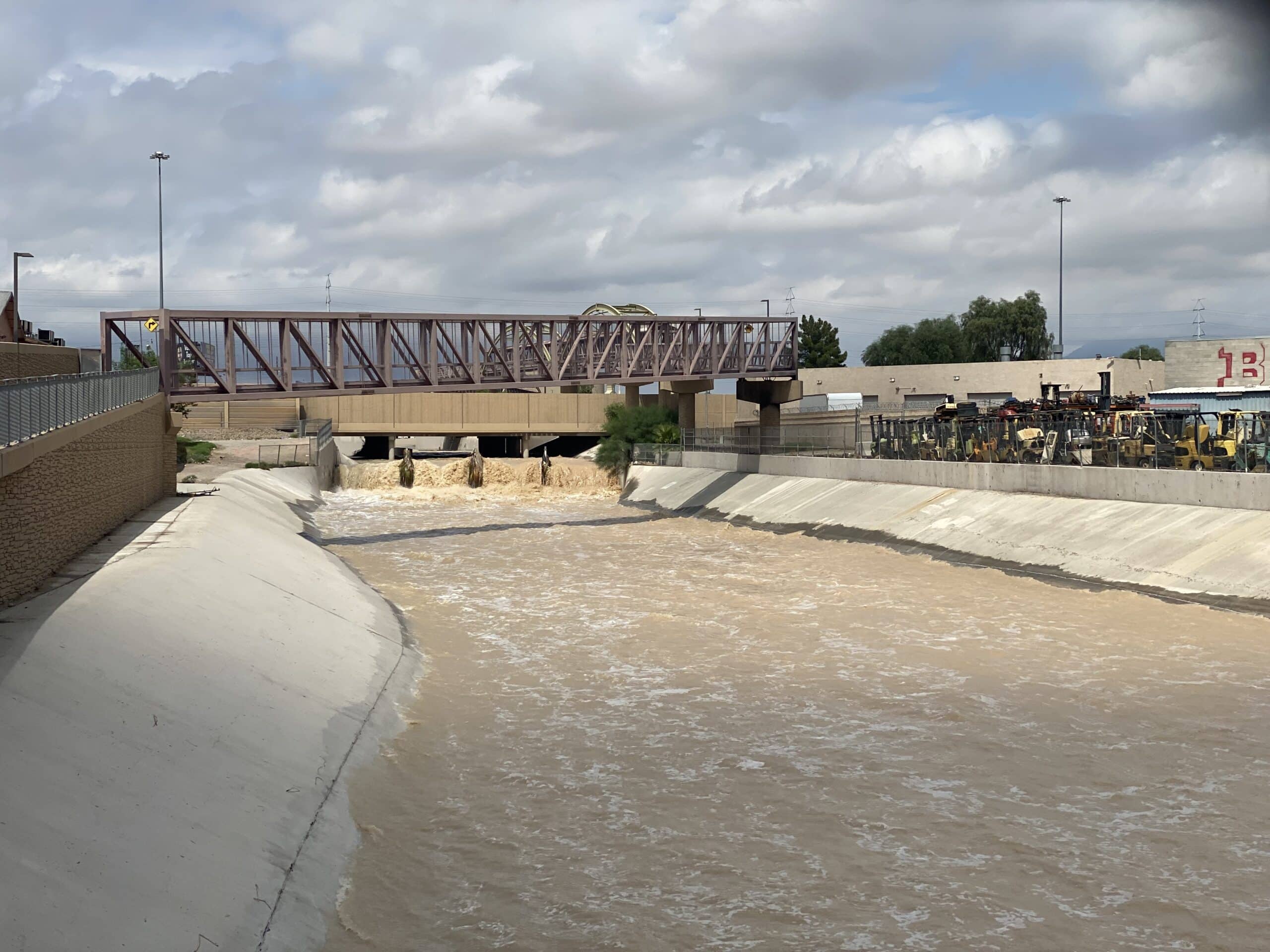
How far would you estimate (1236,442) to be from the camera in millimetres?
37719

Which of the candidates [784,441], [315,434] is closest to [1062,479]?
[784,441]

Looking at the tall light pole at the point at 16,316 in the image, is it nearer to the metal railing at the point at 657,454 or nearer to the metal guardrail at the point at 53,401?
the metal guardrail at the point at 53,401

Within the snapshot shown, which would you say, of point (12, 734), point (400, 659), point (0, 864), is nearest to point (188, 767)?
point (12, 734)

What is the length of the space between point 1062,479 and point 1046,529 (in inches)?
172

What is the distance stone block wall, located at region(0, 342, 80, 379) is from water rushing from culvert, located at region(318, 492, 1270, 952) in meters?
12.1

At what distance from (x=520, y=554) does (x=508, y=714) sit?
28.1 m

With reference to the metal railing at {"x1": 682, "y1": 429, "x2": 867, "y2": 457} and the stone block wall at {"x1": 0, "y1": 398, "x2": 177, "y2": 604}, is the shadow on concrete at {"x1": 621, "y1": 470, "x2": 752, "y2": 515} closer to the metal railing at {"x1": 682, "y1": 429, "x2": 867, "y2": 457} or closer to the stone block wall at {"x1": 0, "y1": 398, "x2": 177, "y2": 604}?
the metal railing at {"x1": 682, "y1": 429, "x2": 867, "y2": 457}

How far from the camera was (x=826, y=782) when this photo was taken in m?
17.7

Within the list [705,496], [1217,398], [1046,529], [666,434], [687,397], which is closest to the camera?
[1046,529]

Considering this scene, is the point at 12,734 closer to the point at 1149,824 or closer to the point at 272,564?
the point at 1149,824

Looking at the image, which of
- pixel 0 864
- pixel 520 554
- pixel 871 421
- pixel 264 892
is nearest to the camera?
pixel 0 864

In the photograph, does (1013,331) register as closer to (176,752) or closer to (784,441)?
(784,441)

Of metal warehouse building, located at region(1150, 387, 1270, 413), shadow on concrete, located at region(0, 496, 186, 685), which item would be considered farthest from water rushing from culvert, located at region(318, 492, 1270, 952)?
metal warehouse building, located at region(1150, 387, 1270, 413)

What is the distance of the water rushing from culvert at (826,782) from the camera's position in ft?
42.3
